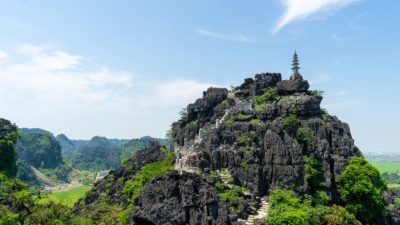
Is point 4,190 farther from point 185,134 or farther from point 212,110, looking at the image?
point 212,110

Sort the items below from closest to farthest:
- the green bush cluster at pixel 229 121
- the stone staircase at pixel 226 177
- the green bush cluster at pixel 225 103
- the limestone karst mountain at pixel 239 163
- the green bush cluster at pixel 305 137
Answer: the limestone karst mountain at pixel 239 163 < the stone staircase at pixel 226 177 < the green bush cluster at pixel 305 137 < the green bush cluster at pixel 229 121 < the green bush cluster at pixel 225 103

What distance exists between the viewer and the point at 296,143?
4369 centimetres

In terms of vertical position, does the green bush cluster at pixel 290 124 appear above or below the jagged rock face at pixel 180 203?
above

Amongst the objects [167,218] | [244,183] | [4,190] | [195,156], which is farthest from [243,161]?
[4,190]

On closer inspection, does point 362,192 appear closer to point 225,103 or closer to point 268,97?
point 268,97

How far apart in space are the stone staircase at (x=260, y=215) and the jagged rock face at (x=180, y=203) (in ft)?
6.86

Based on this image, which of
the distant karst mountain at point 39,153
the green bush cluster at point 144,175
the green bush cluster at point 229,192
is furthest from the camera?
the distant karst mountain at point 39,153

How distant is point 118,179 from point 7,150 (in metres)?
25.5

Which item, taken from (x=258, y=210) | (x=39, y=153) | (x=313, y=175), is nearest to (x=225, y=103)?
(x=313, y=175)

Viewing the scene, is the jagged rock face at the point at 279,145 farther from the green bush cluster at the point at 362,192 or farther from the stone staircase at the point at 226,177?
the green bush cluster at the point at 362,192

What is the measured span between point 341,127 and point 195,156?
19.0 meters

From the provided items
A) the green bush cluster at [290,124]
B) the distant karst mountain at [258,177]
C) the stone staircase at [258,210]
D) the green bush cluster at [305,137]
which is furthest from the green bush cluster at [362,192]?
the stone staircase at [258,210]

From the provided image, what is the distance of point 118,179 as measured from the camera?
5678 cm

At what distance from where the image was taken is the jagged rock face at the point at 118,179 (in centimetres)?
5303
